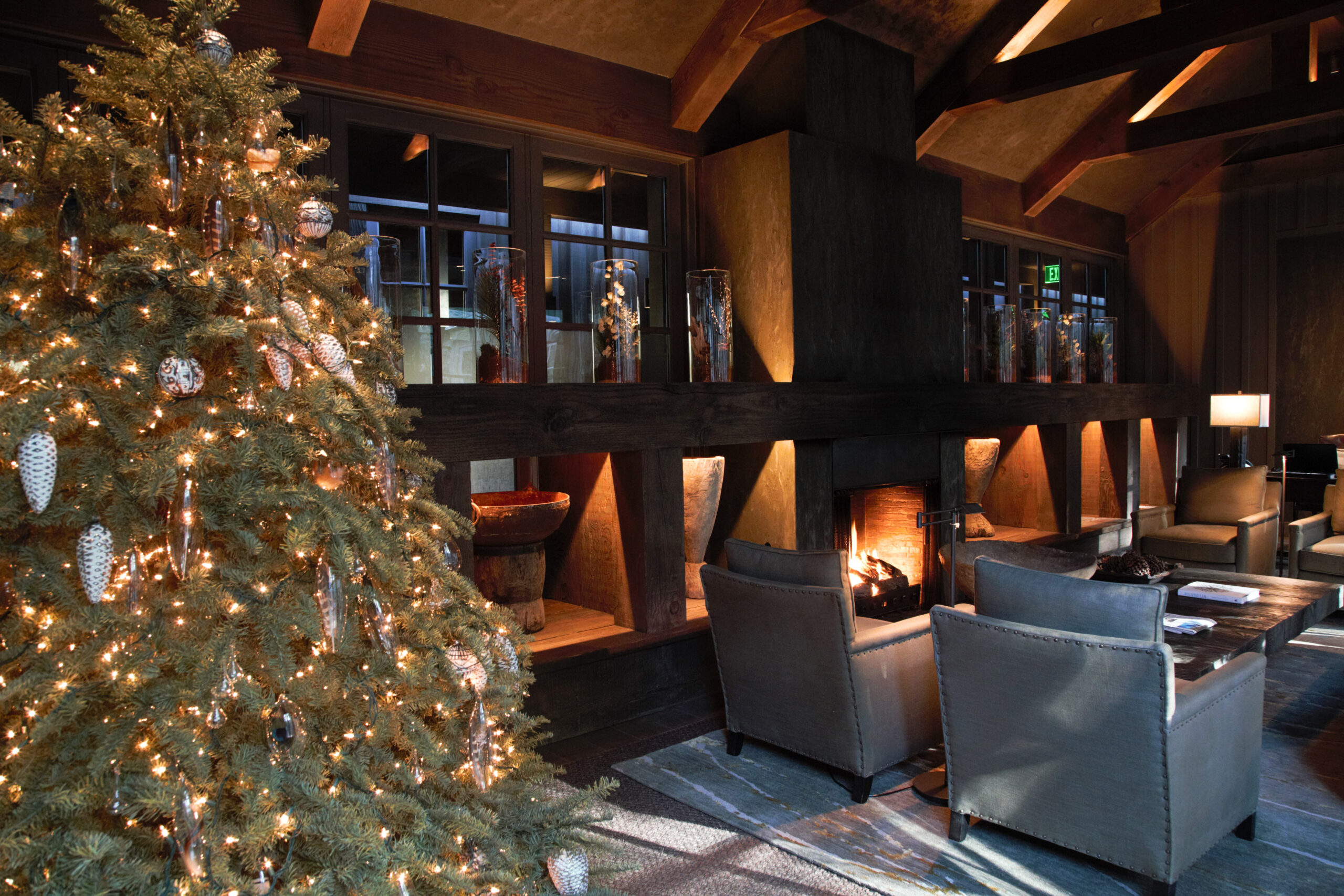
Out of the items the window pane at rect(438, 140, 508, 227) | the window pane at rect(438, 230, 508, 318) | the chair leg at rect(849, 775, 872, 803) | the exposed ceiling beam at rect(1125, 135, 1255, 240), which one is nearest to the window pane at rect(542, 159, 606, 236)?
the window pane at rect(438, 140, 508, 227)

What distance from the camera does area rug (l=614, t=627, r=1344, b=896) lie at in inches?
88.9

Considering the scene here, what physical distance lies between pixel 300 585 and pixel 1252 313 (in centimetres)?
822

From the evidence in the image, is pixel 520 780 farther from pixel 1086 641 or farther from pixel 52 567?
pixel 1086 641

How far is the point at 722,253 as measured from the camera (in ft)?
14.1

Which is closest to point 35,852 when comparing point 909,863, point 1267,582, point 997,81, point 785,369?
point 909,863

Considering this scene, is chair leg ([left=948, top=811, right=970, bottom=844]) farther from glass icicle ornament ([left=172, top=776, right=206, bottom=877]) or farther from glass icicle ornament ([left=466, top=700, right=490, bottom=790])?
glass icicle ornament ([left=172, top=776, right=206, bottom=877])

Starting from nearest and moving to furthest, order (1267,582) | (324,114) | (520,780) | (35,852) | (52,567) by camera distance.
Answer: (35,852), (52,567), (520,780), (324,114), (1267,582)

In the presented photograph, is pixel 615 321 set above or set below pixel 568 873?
above

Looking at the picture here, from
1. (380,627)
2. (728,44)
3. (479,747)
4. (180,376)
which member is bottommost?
(479,747)

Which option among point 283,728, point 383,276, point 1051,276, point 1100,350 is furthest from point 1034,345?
point 283,728

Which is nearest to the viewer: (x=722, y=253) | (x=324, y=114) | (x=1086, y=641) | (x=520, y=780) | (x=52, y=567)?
(x=52, y=567)

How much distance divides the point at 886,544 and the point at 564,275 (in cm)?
232

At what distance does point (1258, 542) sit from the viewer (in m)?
5.52

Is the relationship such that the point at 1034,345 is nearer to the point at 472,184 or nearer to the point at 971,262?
the point at 971,262
